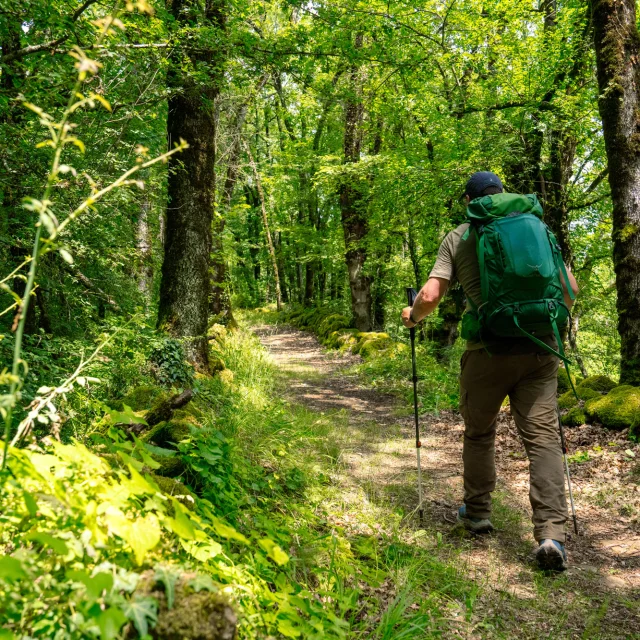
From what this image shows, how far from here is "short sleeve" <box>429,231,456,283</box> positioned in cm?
344

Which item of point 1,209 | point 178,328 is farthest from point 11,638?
point 178,328

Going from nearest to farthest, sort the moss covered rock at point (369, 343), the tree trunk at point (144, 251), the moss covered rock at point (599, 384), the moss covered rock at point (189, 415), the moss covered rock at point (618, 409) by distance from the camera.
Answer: the moss covered rock at point (189, 415) → the moss covered rock at point (618, 409) → the moss covered rock at point (599, 384) → the tree trunk at point (144, 251) → the moss covered rock at point (369, 343)

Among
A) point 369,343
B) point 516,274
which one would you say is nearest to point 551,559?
point 516,274

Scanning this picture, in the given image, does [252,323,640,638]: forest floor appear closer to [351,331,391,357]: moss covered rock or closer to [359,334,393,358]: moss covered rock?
[359,334,393,358]: moss covered rock

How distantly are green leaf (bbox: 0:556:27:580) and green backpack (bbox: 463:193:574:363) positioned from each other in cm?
277

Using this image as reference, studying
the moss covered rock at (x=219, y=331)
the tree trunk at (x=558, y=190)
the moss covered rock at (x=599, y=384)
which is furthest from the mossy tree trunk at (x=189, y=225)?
the tree trunk at (x=558, y=190)

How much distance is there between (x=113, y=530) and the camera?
3.95ft

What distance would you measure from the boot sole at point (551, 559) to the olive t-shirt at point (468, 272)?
123 centimetres

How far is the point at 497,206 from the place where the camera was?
3.20m

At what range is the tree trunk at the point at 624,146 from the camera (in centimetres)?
528

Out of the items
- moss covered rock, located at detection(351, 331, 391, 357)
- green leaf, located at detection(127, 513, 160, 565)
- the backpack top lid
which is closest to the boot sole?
the backpack top lid

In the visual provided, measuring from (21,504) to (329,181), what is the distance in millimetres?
11321

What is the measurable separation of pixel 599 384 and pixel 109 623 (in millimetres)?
6488

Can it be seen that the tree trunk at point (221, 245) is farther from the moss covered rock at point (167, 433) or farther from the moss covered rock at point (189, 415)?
the moss covered rock at point (167, 433)
